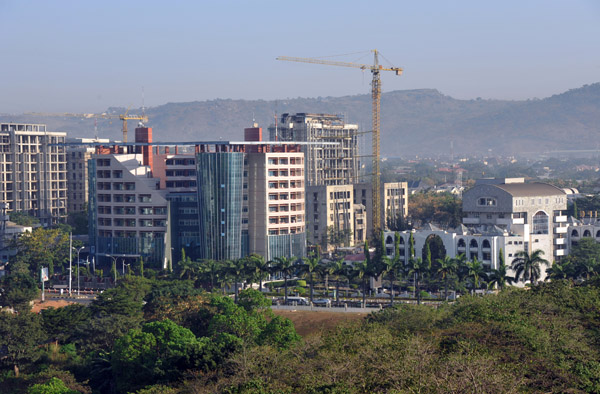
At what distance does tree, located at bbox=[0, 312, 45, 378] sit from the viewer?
70.1 m

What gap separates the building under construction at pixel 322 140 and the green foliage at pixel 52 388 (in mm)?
109735

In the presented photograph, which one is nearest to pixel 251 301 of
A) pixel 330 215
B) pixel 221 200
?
pixel 221 200

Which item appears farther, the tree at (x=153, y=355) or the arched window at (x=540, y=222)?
the arched window at (x=540, y=222)

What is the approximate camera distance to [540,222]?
101125 mm

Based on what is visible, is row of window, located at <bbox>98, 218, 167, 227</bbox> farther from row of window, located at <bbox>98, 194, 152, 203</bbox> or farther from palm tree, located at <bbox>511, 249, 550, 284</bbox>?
palm tree, located at <bbox>511, 249, 550, 284</bbox>

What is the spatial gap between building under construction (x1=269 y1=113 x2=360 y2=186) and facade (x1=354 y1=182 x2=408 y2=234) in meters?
20.3

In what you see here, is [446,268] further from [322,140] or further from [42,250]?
[322,140]

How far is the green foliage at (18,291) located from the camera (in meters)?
84.6

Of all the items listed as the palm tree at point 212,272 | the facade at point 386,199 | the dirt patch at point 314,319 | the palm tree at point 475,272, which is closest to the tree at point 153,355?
the dirt patch at point 314,319

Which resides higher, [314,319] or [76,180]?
[76,180]

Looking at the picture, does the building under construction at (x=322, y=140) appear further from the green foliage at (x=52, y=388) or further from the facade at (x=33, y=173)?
the green foliage at (x=52, y=388)

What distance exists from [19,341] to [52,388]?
15.9 m

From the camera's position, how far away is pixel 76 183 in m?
164

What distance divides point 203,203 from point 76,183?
66674 mm
